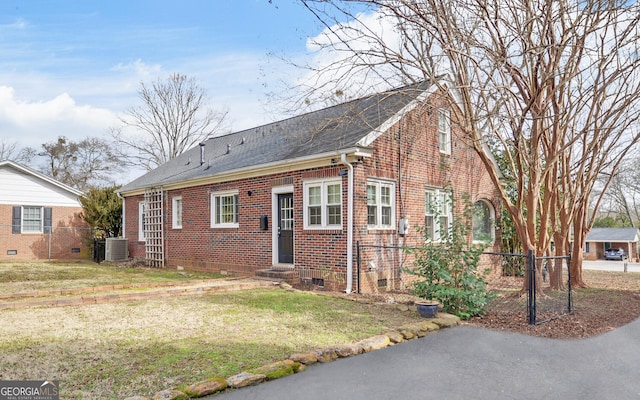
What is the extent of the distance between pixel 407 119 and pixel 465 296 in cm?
578

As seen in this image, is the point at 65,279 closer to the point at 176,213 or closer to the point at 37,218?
the point at 176,213

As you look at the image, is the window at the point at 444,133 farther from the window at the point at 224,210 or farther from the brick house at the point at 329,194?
Result: the window at the point at 224,210

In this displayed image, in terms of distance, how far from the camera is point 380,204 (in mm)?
10719

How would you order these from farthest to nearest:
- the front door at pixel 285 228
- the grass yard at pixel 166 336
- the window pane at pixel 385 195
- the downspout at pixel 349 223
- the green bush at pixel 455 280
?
the front door at pixel 285 228 < the window pane at pixel 385 195 < the downspout at pixel 349 223 < the green bush at pixel 455 280 < the grass yard at pixel 166 336

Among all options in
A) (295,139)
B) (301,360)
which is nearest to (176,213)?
(295,139)

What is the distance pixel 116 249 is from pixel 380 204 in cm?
1274

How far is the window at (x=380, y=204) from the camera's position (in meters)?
10.5

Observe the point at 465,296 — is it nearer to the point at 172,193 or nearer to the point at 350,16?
the point at 350,16

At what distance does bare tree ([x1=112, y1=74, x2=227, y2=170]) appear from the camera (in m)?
32.6

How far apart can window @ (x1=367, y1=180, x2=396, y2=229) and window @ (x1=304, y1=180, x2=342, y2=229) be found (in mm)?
750

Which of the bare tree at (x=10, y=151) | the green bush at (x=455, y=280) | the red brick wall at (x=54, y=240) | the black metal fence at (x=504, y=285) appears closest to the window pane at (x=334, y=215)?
the black metal fence at (x=504, y=285)

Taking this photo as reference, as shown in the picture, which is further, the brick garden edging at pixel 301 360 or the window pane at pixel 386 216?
the window pane at pixel 386 216

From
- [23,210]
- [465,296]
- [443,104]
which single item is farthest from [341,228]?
[23,210]

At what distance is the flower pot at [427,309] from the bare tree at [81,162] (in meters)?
34.0
